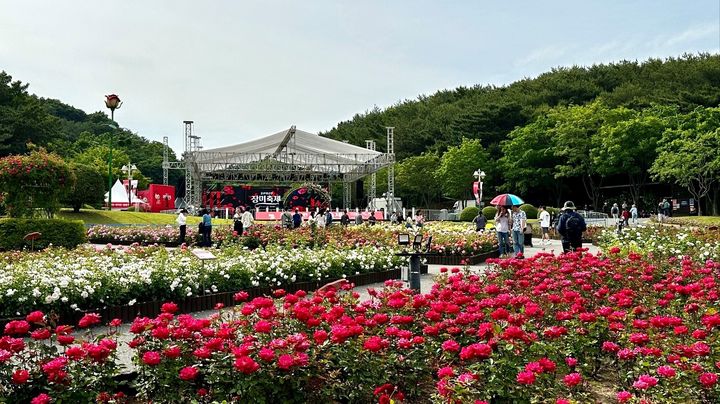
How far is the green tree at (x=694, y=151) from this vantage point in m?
32.1

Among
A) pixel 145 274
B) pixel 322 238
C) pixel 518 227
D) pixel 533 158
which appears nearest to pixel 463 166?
pixel 533 158

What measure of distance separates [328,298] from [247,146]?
28.4 m

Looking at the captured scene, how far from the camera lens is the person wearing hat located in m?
10.4

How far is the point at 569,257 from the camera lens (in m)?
7.07

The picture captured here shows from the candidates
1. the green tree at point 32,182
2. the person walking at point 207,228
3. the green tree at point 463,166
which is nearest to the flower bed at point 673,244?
the person walking at point 207,228

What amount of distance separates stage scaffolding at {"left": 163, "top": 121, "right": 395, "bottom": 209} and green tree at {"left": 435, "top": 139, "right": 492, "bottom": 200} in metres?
13.4

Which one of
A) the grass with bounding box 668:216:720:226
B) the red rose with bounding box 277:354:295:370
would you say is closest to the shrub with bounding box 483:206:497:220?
the grass with bounding box 668:216:720:226

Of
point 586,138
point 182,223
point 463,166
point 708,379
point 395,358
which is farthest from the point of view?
point 463,166

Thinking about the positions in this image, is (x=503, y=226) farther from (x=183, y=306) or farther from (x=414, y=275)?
(x=183, y=306)

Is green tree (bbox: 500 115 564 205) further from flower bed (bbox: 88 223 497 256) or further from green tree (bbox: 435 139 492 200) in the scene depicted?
flower bed (bbox: 88 223 497 256)

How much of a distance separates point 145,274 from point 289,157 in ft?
91.4

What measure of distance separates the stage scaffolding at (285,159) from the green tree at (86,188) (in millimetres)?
6354

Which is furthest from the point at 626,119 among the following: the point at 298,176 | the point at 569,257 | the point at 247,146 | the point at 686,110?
the point at 569,257

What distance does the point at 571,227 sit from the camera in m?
10.5
